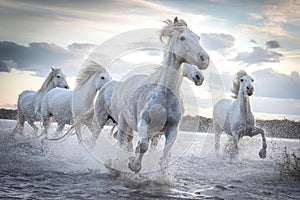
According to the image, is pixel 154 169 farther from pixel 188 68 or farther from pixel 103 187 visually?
pixel 188 68

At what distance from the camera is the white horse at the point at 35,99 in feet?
46.2

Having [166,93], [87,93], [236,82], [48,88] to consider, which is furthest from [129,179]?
[48,88]

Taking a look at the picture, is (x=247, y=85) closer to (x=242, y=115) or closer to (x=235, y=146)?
(x=242, y=115)

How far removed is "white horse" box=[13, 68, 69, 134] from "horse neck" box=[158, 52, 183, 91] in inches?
315

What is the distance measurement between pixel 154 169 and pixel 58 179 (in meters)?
1.44

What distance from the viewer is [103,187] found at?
19.8ft

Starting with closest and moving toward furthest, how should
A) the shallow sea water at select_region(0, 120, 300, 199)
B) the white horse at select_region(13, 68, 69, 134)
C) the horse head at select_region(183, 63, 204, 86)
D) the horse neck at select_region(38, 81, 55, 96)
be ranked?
the shallow sea water at select_region(0, 120, 300, 199)
the horse head at select_region(183, 63, 204, 86)
the white horse at select_region(13, 68, 69, 134)
the horse neck at select_region(38, 81, 55, 96)

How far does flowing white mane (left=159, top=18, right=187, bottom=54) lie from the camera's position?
629 centimetres

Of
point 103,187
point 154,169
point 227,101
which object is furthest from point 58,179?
point 227,101

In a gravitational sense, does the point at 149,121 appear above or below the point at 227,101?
below

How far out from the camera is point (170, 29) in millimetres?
6395

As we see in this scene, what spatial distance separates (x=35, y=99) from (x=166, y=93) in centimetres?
911

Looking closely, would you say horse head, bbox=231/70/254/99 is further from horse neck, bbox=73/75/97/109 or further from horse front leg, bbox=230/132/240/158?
horse neck, bbox=73/75/97/109

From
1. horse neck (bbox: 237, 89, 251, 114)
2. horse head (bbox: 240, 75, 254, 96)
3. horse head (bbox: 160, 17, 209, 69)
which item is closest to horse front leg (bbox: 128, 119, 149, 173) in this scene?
horse head (bbox: 160, 17, 209, 69)
